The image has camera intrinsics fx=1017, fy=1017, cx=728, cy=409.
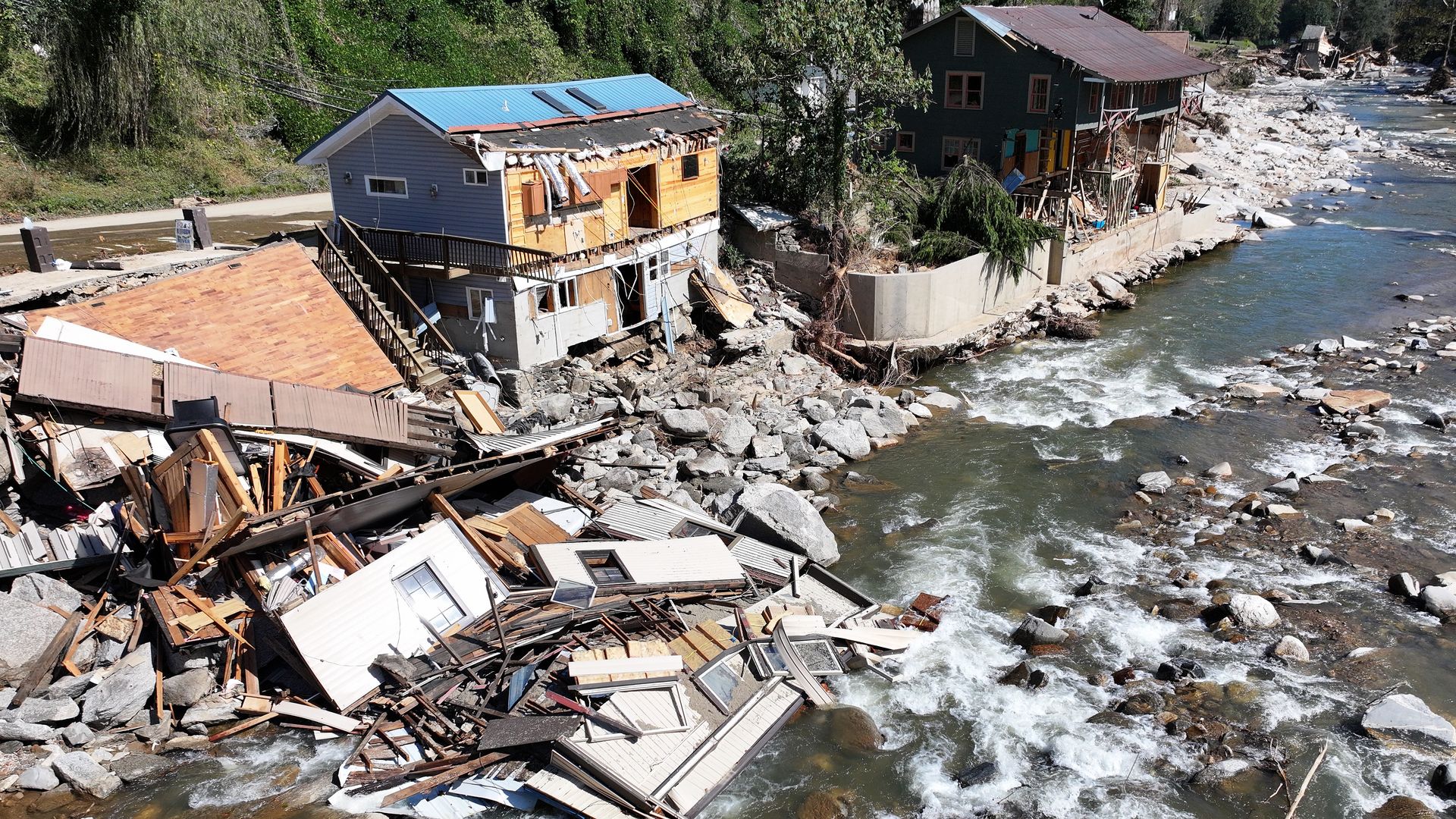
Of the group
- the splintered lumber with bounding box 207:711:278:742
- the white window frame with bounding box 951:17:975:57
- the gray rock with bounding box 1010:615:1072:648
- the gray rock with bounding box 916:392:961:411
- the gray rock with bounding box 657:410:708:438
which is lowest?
the gray rock with bounding box 1010:615:1072:648

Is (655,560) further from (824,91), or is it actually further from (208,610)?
(824,91)

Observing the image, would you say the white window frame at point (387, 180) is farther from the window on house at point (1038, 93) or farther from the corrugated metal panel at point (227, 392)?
the window on house at point (1038, 93)

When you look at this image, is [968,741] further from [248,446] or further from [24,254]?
[24,254]

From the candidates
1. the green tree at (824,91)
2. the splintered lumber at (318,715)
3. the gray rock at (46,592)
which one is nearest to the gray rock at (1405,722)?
the splintered lumber at (318,715)

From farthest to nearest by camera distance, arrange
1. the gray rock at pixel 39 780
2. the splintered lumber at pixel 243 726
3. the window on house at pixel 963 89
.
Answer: the window on house at pixel 963 89 → the splintered lumber at pixel 243 726 → the gray rock at pixel 39 780

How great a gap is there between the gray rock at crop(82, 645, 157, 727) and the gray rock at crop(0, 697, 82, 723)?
6.4 inches

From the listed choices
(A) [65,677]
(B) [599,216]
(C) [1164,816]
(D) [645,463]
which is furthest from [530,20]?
(C) [1164,816]

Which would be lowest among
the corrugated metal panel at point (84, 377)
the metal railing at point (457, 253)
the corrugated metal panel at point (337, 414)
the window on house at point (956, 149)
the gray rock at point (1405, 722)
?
the gray rock at point (1405, 722)

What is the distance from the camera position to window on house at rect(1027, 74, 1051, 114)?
34.1 m

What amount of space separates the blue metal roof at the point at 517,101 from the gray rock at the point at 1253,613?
54.9ft

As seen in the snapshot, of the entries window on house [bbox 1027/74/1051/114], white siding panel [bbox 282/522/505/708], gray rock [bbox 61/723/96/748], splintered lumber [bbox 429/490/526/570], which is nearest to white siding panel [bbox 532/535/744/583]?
splintered lumber [bbox 429/490/526/570]

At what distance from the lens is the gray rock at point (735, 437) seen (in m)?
21.1

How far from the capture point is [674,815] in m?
11.7

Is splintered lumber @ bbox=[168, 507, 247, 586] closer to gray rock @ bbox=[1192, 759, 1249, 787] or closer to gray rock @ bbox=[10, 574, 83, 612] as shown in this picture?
gray rock @ bbox=[10, 574, 83, 612]
